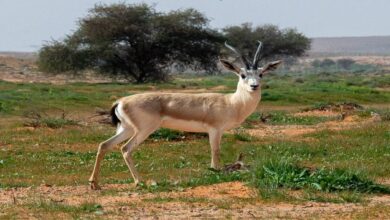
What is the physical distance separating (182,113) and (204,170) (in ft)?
5.51

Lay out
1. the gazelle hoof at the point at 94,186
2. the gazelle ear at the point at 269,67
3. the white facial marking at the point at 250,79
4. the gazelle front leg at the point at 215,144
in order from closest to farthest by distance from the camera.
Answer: the gazelle hoof at the point at 94,186
the gazelle front leg at the point at 215,144
the white facial marking at the point at 250,79
the gazelle ear at the point at 269,67

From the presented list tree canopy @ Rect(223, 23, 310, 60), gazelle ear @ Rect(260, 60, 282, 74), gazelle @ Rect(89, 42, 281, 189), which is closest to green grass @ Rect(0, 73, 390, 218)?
gazelle @ Rect(89, 42, 281, 189)

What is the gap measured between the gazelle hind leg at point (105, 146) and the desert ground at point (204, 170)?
20 centimetres

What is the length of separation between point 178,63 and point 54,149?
36066mm

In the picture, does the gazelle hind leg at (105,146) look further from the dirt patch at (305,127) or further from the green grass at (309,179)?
the dirt patch at (305,127)

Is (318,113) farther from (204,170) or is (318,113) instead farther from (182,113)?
(182,113)

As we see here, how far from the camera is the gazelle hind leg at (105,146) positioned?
34.6 ft

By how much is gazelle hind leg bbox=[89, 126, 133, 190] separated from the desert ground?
204 mm

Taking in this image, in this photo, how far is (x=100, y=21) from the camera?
164 ft

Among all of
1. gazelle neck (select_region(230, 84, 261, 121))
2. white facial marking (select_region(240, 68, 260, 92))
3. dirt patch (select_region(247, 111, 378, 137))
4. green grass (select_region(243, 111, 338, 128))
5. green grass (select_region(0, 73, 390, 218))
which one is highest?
white facial marking (select_region(240, 68, 260, 92))

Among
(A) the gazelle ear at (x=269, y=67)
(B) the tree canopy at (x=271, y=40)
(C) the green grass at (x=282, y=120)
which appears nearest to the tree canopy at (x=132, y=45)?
(B) the tree canopy at (x=271, y=40)

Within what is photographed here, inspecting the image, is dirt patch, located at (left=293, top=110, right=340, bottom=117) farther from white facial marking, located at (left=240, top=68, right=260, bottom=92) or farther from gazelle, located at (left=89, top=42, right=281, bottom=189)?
white facial marking, located at (left=240, top=68, right=260, bottom=92)

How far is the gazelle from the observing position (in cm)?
1098

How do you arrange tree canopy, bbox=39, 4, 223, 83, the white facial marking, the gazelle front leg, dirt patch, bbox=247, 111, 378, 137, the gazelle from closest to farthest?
the gazelle → the gazelle front leg → the white facial marking → dirt patch, bbox=247, 111, 378, 137 → tree canopy, bbox=39, 4, 223, 83
